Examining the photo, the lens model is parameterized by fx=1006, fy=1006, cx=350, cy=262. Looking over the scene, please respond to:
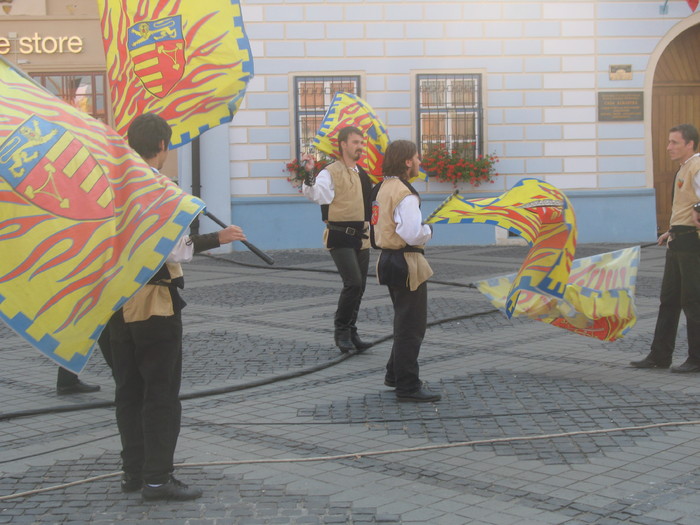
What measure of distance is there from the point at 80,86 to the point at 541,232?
1508 cm

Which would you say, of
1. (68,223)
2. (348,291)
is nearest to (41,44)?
(348,291)

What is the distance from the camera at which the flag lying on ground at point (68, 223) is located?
374 cm

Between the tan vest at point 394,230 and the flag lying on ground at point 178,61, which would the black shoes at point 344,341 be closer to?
the tan vest at point 394,230

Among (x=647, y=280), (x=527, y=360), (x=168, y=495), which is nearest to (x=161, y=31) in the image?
(x=168, y=495)

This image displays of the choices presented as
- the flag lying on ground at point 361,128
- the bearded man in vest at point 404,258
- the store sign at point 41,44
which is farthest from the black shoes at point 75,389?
the store sign at point 41,44

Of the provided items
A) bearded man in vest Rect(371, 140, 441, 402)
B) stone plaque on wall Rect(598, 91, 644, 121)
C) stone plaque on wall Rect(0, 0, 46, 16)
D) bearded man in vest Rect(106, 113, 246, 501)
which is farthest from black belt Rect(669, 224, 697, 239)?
stone plaque on wall Rect(0, 0, 46, 16)

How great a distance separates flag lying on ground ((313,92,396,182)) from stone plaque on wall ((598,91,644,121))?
10.7 metres

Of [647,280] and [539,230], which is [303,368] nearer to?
[539,230]

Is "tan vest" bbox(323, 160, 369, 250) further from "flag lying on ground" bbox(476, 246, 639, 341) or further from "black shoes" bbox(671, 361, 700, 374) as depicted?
"black shoes" bbox(671, 361, 700, 374)

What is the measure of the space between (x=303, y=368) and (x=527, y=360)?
175 centimetres

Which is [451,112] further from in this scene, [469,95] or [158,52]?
[158,52]

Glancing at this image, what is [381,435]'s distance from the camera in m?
5.63

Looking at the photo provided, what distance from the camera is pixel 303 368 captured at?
24.7ft

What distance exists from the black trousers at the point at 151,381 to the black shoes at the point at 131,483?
0.29 feet
